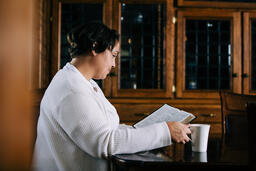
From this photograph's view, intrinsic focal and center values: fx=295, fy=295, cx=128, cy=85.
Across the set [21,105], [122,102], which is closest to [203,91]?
[122,102]

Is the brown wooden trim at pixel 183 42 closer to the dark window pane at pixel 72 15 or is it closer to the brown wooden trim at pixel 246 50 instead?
the brown wooden trim at pixel 246 50

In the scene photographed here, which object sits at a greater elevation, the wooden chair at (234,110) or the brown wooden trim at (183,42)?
the brown wooden trim at (183,42)

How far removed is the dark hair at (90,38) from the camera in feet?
4.23

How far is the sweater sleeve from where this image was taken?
1035 millimetres

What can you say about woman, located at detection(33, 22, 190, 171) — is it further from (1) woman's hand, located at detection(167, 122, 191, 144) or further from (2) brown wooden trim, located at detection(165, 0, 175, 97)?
(2) brown wooden trim, located at detection(165, 0, 175, 97)

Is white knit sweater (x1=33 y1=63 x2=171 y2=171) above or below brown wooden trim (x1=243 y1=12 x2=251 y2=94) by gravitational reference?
below

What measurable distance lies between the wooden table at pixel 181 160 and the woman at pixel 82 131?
4 cm

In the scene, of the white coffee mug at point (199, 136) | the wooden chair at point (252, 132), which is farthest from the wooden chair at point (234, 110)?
the wooden chair at point (252, 132)

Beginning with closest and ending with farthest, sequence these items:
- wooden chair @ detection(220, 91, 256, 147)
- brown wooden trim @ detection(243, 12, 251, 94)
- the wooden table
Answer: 1. the wooden table
2. wooden chair @ detection(220, 91, 256, 147)
3. brown wooden trim @ detection(243, 12, 251, 94)

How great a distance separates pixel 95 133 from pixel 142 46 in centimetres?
185

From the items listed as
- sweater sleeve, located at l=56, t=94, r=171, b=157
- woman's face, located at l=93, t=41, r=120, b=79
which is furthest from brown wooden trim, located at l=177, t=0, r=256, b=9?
sweater sleeve, located at l=56, t=94, r=171, b=157

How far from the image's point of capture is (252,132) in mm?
736

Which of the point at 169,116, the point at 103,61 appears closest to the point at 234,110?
the point at 169,116

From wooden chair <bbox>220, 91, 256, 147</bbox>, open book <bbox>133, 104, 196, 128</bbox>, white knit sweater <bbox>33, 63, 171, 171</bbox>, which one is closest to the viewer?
white knit sweater <bbox>33, 63, 171, 171</bbox>
